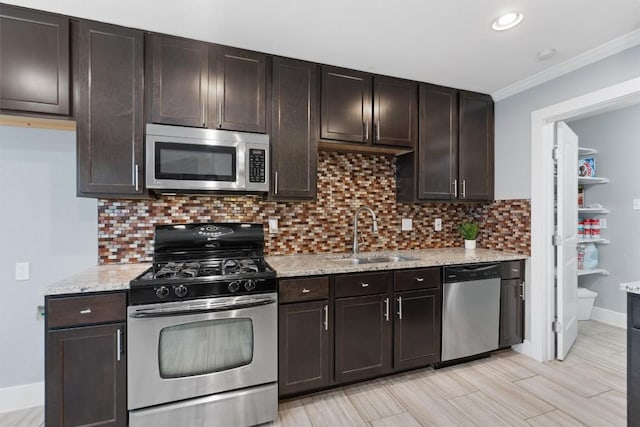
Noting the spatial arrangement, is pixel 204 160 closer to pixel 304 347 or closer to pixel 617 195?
pixel 304 347

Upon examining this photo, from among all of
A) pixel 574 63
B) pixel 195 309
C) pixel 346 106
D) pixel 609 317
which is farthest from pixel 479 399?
pixel 609 317

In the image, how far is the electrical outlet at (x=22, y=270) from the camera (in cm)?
197

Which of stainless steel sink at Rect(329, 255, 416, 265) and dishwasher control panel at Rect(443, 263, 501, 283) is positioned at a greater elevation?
stainless steel sink at Rect(329, 255, 416, 265)

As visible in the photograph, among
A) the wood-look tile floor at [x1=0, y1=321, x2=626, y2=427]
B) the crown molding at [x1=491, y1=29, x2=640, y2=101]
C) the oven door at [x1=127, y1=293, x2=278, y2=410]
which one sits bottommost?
the wood-look tile floor at [x1=0, y1=321, x2=626, y2=427]

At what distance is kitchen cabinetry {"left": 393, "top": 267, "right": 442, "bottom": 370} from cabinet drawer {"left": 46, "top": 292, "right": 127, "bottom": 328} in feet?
5.82

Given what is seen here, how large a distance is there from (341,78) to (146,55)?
140 cm

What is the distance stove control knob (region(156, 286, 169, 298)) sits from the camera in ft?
5.38

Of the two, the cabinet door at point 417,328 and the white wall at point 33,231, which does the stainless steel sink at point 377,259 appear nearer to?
the cabinet door at point 417,328

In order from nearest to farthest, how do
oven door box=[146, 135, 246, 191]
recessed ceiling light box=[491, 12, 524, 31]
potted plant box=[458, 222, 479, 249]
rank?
recessed ceiling light box=[491, 12, 524, 31]
oven door box=[146, 135, 246, 191]
potted plant box=[458, 222, 479, 249]

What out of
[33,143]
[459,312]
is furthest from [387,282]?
[33,143]

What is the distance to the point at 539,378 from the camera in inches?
92.0

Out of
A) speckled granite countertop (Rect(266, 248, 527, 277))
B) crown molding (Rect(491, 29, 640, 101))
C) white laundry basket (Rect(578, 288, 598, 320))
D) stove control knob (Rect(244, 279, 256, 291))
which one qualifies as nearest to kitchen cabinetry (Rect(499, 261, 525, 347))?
speckled granite countertop (Rect(266, 248, 527, 277))

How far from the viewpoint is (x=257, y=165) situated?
7.04 feet

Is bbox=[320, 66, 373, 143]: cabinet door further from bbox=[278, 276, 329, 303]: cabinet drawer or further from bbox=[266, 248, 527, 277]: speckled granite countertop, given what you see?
bbox=[278, 276, 329, 303]: cabinet drawer
